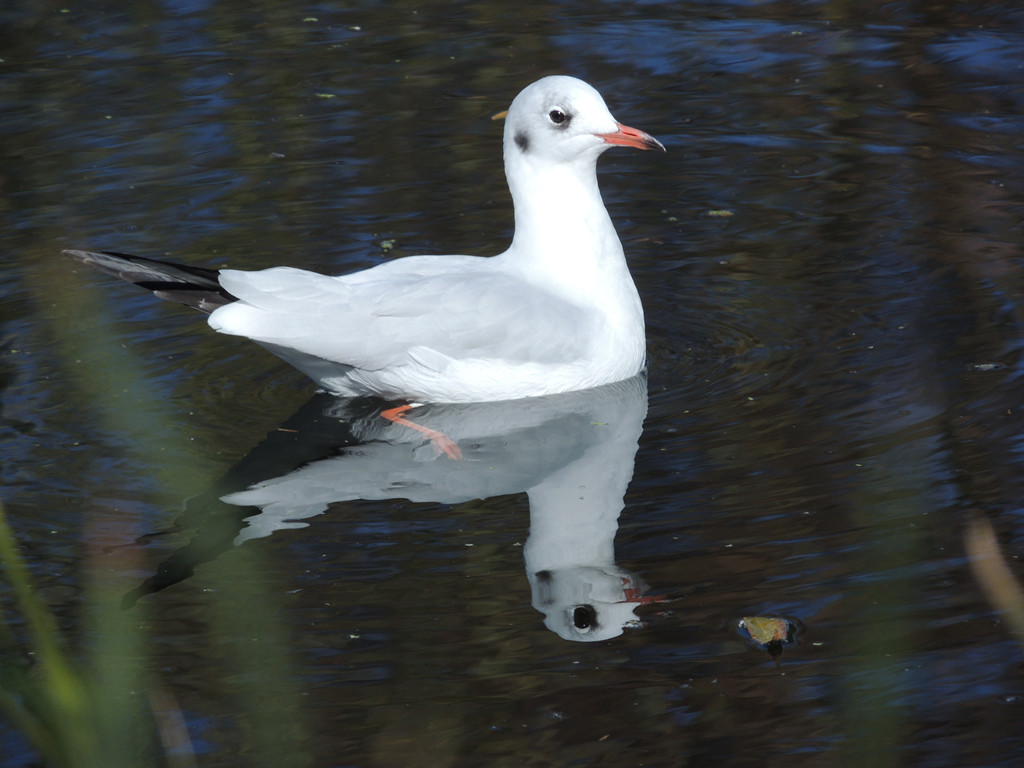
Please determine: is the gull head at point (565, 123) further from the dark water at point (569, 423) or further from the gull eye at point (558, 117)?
the dark water at point (569, 423)

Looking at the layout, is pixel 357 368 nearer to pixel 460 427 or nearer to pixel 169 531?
Result: pixel 460 427

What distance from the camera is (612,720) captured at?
363 centimetres

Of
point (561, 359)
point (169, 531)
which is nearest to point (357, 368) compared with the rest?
point (561, 359)

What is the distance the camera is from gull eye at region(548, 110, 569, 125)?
18.6 feet

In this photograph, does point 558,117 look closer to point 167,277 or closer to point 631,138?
point 631,138

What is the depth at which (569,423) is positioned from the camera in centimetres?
559

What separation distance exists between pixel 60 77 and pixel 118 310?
3.83 metres

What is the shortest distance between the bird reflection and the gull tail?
576 mm

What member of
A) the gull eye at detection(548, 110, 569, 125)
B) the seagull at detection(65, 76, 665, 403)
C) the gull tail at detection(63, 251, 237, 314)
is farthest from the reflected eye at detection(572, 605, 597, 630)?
the gull eye at detection(548, 110, 569, 125)

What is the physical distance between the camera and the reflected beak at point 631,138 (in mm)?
5547

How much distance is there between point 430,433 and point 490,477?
0.46 metres

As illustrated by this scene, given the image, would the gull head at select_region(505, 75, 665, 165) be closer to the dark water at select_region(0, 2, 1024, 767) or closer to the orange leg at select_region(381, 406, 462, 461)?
the dark water at select_region(0, 2, 1024, 767)

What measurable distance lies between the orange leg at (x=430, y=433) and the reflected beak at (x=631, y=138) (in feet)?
4.35

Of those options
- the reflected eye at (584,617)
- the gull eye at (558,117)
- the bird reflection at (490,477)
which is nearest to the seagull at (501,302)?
the gull eye at (558,117)
